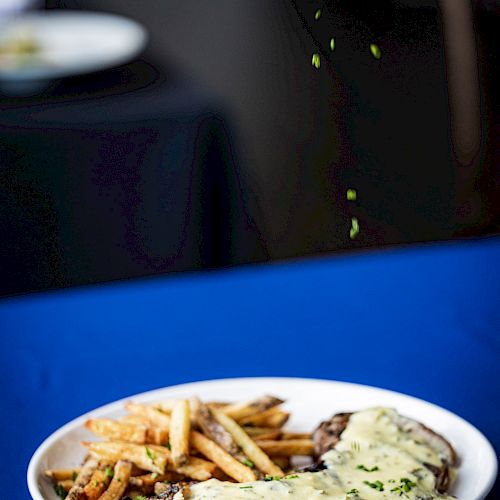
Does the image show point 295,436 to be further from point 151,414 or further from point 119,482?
point 119,482

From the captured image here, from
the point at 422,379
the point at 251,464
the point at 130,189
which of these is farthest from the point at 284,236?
the point at 251,464

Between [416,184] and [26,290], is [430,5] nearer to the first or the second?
[416,184]

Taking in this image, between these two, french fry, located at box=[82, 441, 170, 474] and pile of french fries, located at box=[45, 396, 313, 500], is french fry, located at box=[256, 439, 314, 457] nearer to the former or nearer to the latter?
pile of french fries, located at box=[45, 396, 313, 500]

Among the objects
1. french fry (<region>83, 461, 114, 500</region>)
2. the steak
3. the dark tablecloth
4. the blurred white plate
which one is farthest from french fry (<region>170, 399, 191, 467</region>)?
the blurred white plate

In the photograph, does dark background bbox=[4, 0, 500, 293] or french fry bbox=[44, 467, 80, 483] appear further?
dark background bbox=[4, 0, 500, 293]

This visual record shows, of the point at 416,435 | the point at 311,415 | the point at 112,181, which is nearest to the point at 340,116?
the point at 112,181

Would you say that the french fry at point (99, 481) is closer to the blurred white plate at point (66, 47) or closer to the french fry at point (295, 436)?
the french fry at point (295, 436)

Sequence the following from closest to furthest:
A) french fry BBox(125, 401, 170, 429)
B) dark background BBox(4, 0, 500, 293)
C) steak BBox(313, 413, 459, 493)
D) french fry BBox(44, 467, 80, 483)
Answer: steak BBox(313, 413, 459, 493) < french fry BBox(44, 467, 80, 483) < french fry BBox(125, 401, 170, 429) < dark background BBox(4, 0, 500, 293)

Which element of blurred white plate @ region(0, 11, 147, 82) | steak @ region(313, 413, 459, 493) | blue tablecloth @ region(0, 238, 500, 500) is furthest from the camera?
blurred white plate @ region(0, 11, 147, 82)
